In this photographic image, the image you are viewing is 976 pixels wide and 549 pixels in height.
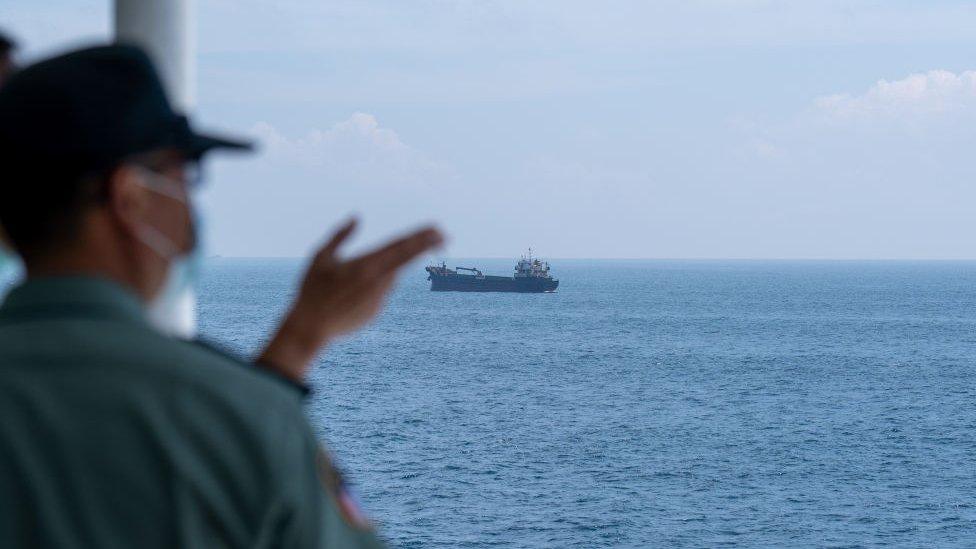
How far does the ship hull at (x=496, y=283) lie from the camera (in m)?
87.7

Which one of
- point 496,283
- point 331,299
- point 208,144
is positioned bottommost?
point 496,283

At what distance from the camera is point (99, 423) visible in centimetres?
71

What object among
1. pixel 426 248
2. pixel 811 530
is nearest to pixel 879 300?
pixel 811 530

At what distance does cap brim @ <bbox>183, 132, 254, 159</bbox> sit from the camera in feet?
2.69

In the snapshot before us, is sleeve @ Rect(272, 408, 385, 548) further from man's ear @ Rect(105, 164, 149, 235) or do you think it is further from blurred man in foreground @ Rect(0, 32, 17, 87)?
blurred man in foreground @ Rect(0, 32, 17, 87)

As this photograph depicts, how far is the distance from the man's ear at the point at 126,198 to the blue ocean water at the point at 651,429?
1329 centimetres

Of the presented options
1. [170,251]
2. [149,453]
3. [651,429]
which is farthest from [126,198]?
[651,429]

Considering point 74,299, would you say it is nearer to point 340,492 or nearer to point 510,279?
point 340,492

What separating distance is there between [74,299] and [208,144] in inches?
6.5

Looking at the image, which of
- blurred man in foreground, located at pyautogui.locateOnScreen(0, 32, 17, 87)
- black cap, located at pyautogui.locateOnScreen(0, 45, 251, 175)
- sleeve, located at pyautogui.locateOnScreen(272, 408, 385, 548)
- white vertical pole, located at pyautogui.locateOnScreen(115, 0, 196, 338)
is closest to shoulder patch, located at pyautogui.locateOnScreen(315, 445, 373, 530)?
sleeve, located at pyautogui.locateOnScreen(272, 408, 385, 548)

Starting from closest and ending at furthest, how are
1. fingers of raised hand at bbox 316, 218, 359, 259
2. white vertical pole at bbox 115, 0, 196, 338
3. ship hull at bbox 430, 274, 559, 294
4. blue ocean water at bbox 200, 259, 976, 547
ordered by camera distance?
1. fingers of raised hand at bbox 316, 218, 359, 259
2. white vertical pole at bbox 115, 0, 196, 338
3. blue ocean water at bbox 200, 259, 976, 547
4. ship hull at bbox 430, 274, 559, 294

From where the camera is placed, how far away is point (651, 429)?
125 feet

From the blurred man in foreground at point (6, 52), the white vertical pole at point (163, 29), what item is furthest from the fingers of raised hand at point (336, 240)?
the white vertical pole at point (163, 29)

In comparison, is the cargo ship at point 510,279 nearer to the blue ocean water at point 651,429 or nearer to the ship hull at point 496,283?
the ship hull at point 496,283
